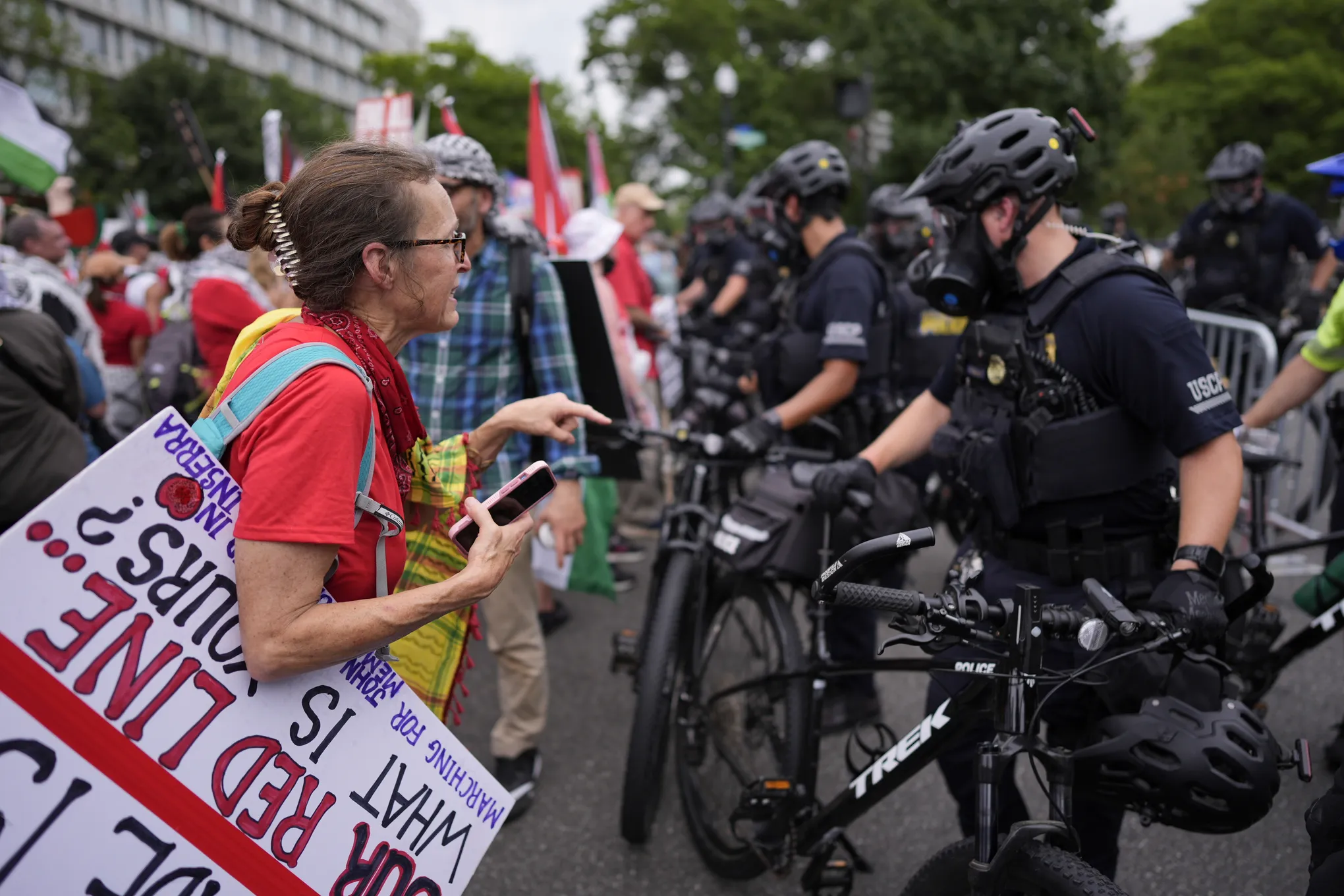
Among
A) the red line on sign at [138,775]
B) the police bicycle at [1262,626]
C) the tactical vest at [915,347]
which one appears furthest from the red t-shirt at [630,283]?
the red line on sign at [138,775]

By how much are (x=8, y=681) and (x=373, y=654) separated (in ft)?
1.82

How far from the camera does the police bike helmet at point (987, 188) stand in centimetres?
234

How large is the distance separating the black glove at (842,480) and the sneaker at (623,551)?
12.7 feet

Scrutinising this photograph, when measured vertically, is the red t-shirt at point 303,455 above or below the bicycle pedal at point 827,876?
above

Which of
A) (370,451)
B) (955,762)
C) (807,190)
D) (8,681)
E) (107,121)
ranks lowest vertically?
(955,762)

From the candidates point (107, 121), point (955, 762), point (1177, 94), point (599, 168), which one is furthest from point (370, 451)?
point (1177, 94)

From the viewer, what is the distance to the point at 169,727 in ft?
4.59

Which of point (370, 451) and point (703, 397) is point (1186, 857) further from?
point (370, 451)

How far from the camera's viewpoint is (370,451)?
1.61 meters

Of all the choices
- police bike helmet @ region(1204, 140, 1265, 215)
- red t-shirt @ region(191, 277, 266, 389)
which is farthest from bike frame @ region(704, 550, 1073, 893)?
police bike helmet @ region(1204, 140, 1265, 215)

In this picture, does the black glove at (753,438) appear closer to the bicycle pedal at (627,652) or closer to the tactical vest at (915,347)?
the bicycle pedal at (627,652)

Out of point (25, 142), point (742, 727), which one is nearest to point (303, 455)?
point (742, 727)

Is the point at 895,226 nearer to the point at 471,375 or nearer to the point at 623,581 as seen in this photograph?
the point at 623,581

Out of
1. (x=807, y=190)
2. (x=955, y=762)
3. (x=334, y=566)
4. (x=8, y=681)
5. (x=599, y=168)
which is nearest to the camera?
(x=8, y=681)
